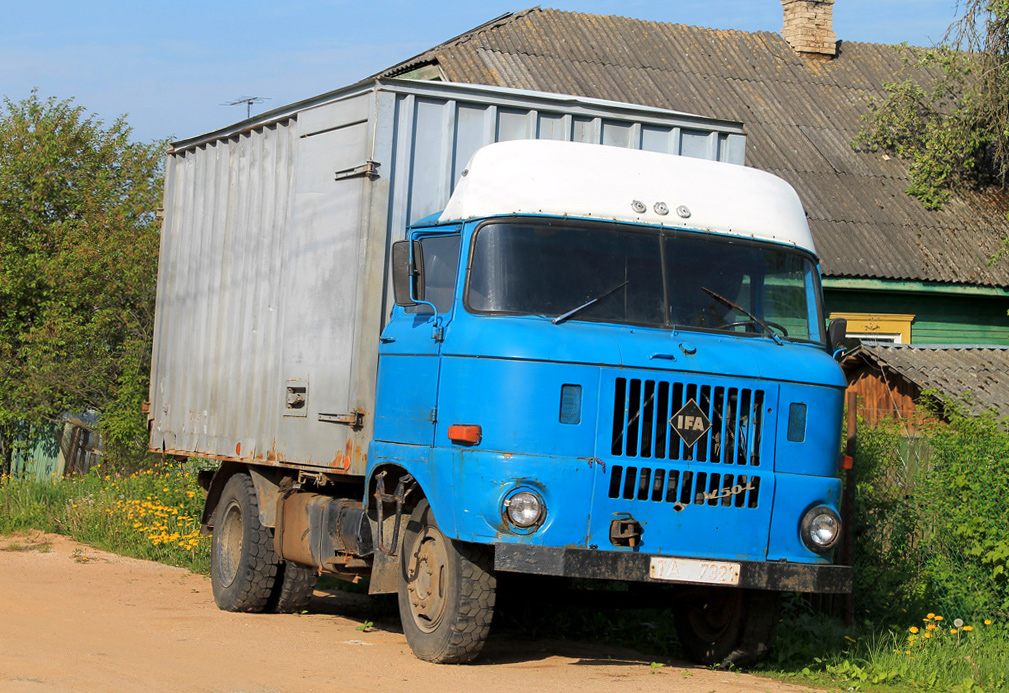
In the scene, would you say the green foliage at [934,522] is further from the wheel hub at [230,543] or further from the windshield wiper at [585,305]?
the wheel hub at [230,543]

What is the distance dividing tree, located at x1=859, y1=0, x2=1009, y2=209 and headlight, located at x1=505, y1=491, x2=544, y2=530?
44.4 ft

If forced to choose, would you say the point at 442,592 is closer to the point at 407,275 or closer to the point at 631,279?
the point at 407,275

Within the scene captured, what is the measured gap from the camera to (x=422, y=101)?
27.8ft

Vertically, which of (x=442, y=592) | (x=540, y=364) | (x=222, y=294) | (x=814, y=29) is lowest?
(x=442, y=592)

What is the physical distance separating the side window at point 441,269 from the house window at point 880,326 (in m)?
11.9

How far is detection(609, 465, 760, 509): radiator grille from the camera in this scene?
6766 mm

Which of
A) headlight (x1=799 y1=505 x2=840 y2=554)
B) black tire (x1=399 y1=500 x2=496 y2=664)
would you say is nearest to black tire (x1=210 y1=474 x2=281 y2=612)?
black tire (x1=399 y1=500 x2=496 y2=664)

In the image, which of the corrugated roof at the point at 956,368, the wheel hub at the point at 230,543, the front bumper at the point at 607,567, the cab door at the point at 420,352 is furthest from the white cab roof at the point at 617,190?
the corrugated roof at the point at 956,368

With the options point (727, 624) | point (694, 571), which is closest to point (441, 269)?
point (694, 571)

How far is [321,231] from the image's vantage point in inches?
345

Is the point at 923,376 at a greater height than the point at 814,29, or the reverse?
the point at 814,29

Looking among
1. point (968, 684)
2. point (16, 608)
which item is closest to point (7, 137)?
point (16, 608)

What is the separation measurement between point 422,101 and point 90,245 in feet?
42.9

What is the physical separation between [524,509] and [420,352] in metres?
1.30
